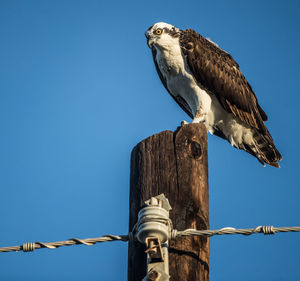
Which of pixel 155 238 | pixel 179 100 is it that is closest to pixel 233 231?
pixel 155 238

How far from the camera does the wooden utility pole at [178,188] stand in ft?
10.2

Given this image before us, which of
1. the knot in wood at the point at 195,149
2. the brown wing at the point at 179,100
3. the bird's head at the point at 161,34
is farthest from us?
the brown wing at the point at 179,100

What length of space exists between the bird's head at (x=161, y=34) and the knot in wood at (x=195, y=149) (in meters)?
4.03

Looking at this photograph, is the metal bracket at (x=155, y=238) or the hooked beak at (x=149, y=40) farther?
the hooked beak at (x=149, y=40)

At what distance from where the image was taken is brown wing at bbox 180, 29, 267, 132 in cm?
727

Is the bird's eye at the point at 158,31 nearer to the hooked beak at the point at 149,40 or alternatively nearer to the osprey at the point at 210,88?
the osprey at the point at 210,88

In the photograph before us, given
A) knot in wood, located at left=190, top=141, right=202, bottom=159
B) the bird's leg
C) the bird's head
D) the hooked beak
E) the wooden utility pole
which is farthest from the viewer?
the hooked beak

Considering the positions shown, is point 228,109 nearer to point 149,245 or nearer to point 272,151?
point 272,151

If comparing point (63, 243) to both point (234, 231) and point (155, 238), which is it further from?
point (234, 231)

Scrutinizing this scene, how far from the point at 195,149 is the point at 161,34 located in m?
4.21

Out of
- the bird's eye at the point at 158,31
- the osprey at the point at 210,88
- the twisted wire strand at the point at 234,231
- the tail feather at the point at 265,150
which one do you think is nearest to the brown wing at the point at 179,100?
the osprey at the point at 210,88

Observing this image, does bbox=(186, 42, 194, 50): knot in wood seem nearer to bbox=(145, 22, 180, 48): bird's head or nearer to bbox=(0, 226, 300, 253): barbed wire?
bbox=(145, 22, 180, 48): bird's head

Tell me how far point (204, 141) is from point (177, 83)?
152 inches

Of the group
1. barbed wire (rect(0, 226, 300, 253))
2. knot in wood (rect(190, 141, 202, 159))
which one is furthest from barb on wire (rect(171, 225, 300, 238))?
knot in wood (rect(190, 141, 202, 159))
